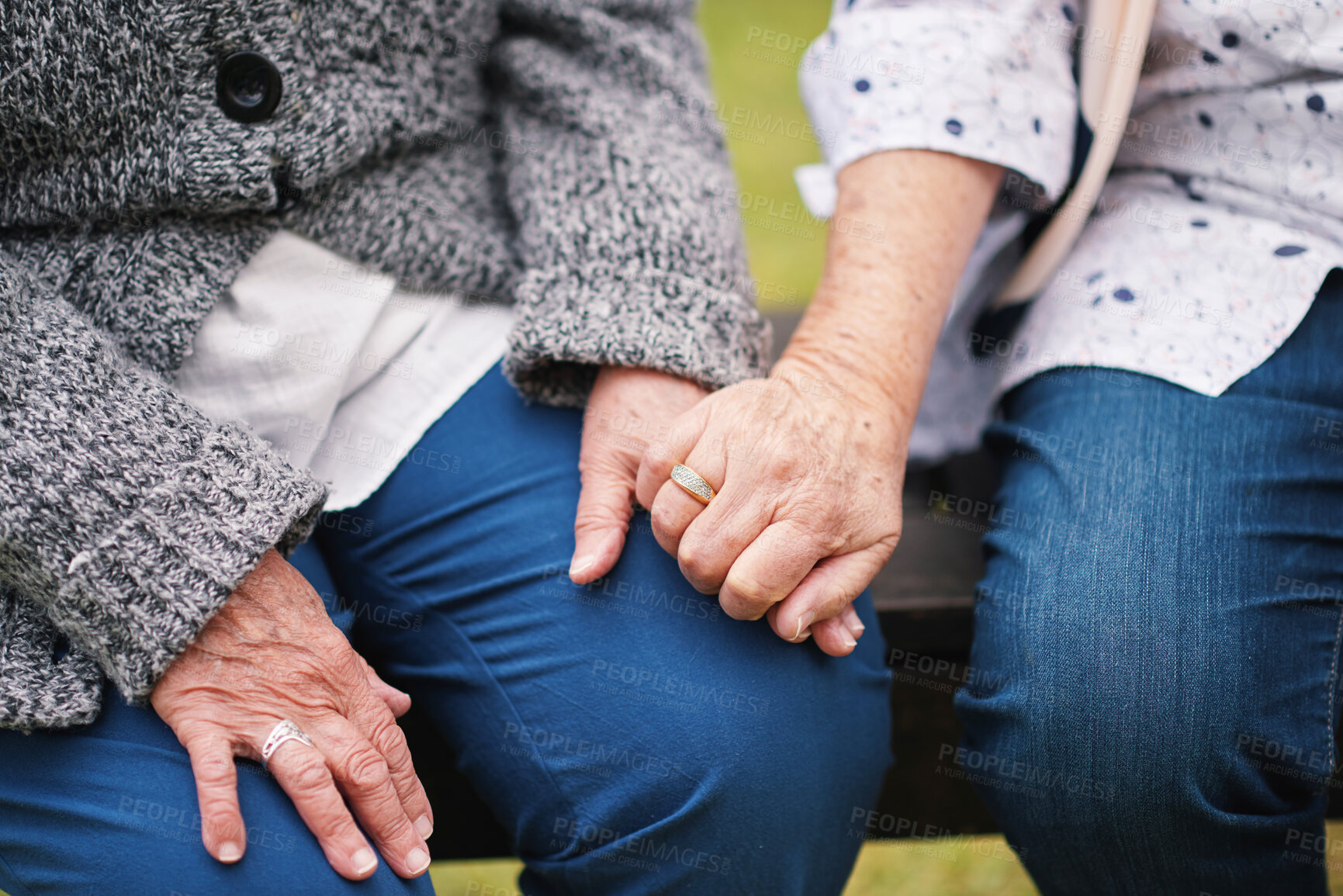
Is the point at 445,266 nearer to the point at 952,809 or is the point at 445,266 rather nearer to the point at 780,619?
the point at 780,619

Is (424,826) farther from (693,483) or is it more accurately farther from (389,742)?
(693,483)

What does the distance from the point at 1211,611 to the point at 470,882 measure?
1.26m

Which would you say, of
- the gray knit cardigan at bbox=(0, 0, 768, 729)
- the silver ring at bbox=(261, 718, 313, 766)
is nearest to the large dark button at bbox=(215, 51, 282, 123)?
the gray knit cardigan at bbox=(0, 0, 768, 729)

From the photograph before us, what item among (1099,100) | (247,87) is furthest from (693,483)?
(1099,100)

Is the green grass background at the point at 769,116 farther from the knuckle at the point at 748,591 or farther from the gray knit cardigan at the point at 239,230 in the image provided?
the knuckle at the point at 748,591

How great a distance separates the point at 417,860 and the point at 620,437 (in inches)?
15.6

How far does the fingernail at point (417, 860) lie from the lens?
72 centimetres

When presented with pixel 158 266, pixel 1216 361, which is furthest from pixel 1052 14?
pixel 158 266

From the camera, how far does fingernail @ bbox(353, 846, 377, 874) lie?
68 centimetres

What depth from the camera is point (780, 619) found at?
796 mm

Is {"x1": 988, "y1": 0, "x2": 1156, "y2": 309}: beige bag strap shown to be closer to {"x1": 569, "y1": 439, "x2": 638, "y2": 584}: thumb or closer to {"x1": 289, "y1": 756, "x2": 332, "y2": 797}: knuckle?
{"x1": 569, "y1": 439, "x2": 638, "y2": 584}: thumb

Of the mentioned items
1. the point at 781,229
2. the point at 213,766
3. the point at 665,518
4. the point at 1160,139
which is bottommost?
the point at 781,229

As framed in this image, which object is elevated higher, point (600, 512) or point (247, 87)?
point (247, 87)

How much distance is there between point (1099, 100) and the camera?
96 cm
